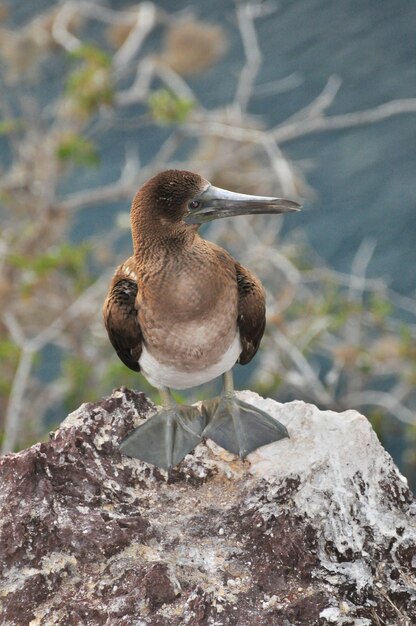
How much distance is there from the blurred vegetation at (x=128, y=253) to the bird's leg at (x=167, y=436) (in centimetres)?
173

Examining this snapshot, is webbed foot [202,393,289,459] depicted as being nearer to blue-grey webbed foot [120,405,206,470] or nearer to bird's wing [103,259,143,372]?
blue-grey webbed foot [120,405,206,470]

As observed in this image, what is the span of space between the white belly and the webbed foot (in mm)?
207

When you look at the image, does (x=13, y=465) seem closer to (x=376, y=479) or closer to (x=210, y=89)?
(x=376, y=479)

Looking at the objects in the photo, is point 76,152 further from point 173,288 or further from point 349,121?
point 173,288

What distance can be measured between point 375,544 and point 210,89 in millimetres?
7394

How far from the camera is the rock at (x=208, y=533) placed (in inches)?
92.4

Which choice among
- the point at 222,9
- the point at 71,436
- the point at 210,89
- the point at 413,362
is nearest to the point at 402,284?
the point at 413,362

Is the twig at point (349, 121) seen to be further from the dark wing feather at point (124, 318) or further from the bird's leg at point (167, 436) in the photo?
the dark wing feather at point (124, 318)

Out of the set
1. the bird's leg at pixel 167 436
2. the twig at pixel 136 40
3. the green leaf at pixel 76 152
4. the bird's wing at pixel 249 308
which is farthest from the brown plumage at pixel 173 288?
the twig at pixel 136 40

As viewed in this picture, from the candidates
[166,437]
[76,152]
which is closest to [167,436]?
[166,437]

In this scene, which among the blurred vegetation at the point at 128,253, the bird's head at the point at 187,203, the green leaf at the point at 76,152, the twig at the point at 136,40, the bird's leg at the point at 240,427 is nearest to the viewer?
the bird's head at the point at 187,203

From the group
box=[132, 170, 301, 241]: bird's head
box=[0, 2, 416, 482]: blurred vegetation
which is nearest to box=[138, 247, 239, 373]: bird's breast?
box=[132, 170, 301, 241]: bird's head

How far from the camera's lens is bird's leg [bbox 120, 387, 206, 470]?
281 centimetres

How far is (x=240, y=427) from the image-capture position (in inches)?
115
